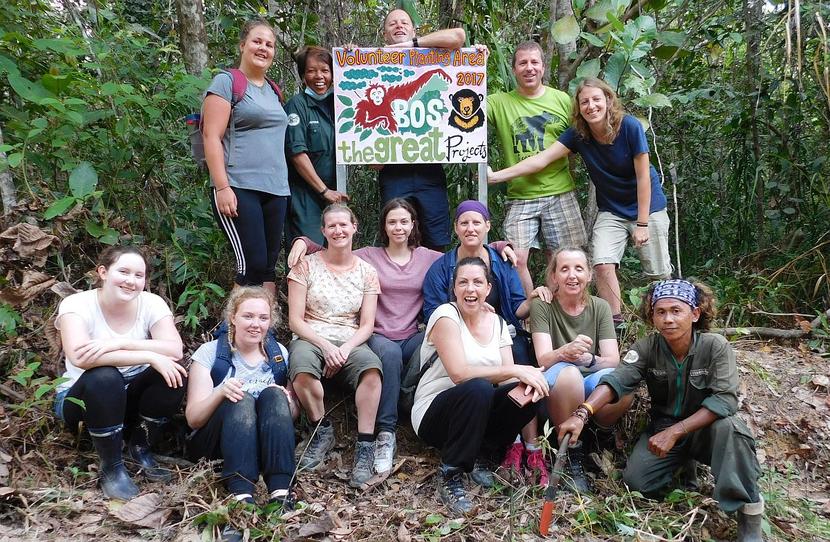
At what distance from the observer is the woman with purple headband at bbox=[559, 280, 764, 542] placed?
3010 millimetres

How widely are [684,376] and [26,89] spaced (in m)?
3.90

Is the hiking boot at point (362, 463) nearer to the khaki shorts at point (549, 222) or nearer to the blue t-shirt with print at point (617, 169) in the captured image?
the khaki shorts at point (549, 222)

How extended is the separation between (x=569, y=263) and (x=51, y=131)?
3143 millimetres

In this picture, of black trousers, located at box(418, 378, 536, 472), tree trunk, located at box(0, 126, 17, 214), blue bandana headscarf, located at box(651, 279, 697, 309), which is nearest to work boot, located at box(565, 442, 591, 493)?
black trousers, located at box(418, 378, 536, 472)

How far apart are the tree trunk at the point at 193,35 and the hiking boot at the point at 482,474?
3.45 meters

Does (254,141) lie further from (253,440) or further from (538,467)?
(538,467)

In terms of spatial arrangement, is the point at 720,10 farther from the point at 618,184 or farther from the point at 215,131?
the point at 215,131

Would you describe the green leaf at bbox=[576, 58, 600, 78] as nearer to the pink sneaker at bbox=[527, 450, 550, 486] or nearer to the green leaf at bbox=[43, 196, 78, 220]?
the pink sneaker at bbox=[527, 450, 550, 486]

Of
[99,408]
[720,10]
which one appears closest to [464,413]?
[99,408]

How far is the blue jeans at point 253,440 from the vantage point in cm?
311

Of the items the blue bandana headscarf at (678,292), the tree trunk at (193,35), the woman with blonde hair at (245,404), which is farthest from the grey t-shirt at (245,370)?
the tree trunk at (193,35)

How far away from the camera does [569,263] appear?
11.9 feet

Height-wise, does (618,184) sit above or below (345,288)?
above

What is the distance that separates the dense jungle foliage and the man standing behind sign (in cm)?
69
